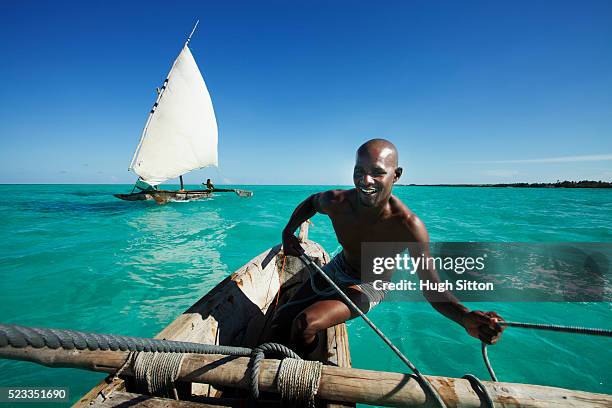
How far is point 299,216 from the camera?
9.55 ft

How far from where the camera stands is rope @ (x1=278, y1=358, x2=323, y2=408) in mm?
1430

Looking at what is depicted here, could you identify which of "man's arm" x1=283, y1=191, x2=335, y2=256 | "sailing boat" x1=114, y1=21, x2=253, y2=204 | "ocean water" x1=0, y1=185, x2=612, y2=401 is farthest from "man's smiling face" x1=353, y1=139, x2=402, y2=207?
"sailing boat" x1=114, y1=21, x2=253, y2=204

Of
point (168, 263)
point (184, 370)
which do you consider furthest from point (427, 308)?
point (168, 263)

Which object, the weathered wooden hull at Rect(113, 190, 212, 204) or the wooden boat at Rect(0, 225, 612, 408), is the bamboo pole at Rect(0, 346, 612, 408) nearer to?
the wooden boat at Rect(0, 225, 612, 408)

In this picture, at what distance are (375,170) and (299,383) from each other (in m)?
1.58

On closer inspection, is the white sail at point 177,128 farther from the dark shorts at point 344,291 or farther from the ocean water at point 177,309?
the dark shorts at point 344,291

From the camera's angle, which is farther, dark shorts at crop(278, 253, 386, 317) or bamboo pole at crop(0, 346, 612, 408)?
dark shorts at crop(278, 253, 386, 317)

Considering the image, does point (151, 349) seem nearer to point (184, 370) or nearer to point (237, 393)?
point (184, 370)

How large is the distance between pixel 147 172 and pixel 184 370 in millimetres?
24009

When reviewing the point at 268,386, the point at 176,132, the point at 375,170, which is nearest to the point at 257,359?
the point at 268,386

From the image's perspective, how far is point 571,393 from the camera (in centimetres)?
134

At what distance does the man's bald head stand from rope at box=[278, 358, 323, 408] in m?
1.60

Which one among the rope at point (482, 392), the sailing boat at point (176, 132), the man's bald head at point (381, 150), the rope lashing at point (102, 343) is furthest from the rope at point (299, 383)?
the sailing boat at point (176, 132)

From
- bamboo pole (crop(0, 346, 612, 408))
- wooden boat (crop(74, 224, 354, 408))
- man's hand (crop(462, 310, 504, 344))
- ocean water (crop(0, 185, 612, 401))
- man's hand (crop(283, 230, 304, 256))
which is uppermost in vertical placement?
man's hand (crop(283, 230, 304, 256))
